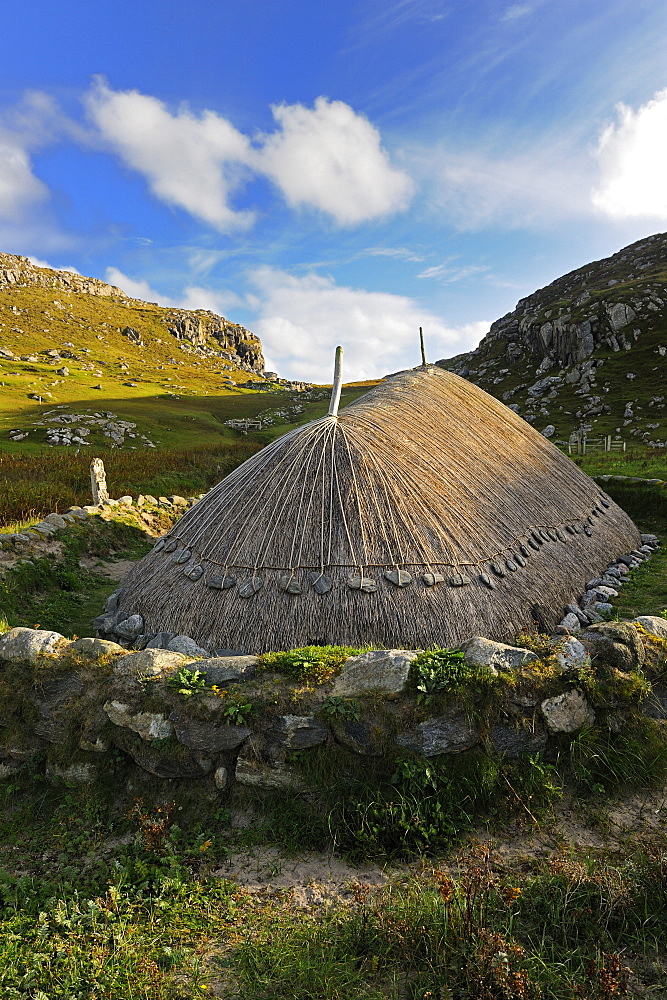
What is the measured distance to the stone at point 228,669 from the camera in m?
6.86

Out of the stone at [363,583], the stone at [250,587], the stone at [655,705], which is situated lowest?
the stone at [655,705]

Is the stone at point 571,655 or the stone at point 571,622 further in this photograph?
the stone at point 571,622

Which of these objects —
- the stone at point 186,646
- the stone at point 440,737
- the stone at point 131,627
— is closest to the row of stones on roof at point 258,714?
the stone at point 440,737

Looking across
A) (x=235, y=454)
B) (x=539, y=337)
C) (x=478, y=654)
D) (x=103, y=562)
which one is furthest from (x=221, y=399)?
(x=478, y=654)

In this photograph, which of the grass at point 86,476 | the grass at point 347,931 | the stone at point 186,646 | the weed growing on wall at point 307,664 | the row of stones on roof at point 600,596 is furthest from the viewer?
the grass at point 86,476

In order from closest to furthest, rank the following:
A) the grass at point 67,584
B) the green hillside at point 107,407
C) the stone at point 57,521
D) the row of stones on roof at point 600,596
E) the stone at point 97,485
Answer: the row of stones on roof at point 600,596 → the grass at point 67,584 → the stone at point 57,521 → the stone at point 97,485 → the green hillside at point 107,407

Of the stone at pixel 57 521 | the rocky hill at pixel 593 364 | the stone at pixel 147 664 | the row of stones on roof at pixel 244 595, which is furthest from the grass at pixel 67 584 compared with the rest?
the rocky hill at pixel 593 364

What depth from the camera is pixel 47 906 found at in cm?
493

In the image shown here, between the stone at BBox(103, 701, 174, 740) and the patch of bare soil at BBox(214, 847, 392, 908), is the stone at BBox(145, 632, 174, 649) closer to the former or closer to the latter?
the stone at BBox(103, 701, 174, 740)

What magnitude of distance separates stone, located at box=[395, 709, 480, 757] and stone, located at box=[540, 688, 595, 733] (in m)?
0.95

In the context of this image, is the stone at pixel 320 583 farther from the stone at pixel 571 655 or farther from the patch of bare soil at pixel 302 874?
the patch of bare soil at pixel 302 874

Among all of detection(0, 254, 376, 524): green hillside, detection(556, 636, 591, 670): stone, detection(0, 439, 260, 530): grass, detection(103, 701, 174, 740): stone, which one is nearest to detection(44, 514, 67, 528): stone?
detection(0, 439, 260, 530): grass

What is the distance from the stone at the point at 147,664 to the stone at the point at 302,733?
6.53ft

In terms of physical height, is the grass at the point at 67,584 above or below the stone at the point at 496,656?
below
